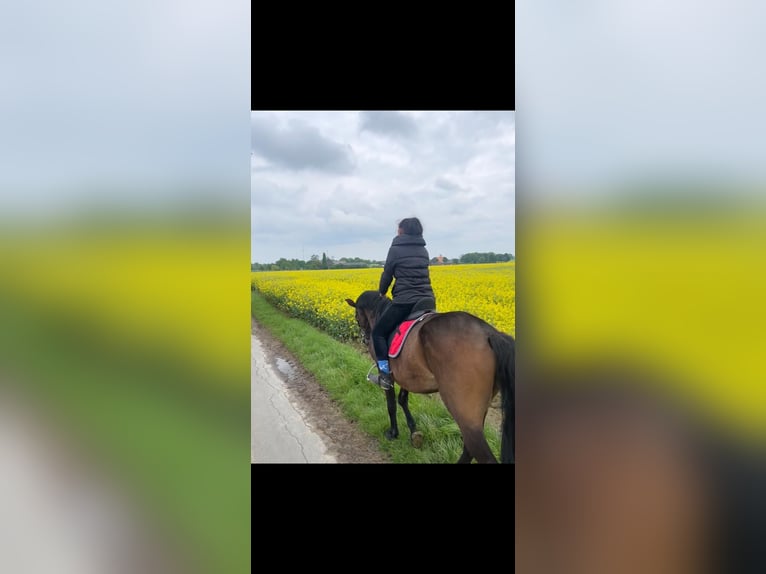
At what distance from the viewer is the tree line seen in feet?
10.1

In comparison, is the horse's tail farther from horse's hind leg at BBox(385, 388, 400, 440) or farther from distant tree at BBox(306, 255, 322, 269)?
distant tree at BBox(306, 255, 322, 269)

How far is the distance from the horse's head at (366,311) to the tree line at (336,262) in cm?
32

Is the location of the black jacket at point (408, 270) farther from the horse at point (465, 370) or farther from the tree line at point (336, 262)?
the horse at point (465, 370)

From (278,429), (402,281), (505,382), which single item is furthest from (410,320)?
(278,429)

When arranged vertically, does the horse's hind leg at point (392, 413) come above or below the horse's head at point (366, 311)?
below

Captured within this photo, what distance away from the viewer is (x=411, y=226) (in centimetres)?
305
